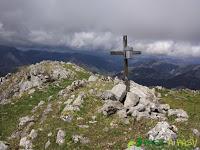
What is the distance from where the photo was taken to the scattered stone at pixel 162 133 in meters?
33.5

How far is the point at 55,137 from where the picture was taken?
3900 cm

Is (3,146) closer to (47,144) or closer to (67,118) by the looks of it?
(47,144)

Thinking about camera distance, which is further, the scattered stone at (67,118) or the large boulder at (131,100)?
the large boulder at (131,100)

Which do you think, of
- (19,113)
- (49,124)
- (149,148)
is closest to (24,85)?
(19,113)

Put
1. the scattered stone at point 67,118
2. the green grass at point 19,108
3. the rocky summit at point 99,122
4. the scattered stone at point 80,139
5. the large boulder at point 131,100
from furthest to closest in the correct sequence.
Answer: the green grass at point 19,108 < the large boulder at point 131,100 < the scattered stone at point 67,118 < the scattered stone at point 80,139 < the rocky summit at point 99,122

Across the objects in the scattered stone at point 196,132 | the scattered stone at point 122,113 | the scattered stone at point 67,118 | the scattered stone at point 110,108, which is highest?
the scattered stone at point 110,108

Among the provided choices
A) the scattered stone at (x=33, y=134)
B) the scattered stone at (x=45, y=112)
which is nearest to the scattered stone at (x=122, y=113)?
the scattered stone at (x=45, y=112)

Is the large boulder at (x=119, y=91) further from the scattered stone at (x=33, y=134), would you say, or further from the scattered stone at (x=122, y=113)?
the scattered stone at (x=33, y=134)

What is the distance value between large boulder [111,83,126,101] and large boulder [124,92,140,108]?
771 mm

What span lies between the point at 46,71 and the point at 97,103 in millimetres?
54711

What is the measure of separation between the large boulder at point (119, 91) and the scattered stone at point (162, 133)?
506 inches

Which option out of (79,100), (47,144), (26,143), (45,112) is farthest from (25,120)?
(47,144)

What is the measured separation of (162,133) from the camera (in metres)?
33.9

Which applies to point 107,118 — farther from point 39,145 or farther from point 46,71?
point 46,71
